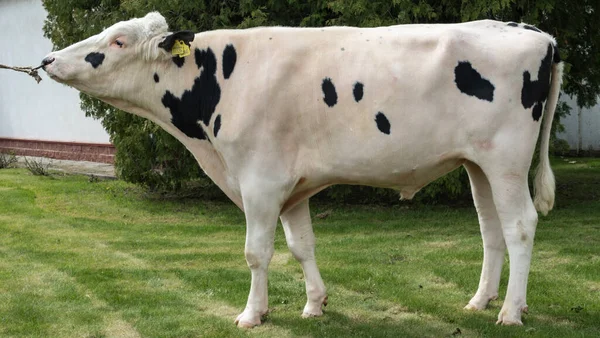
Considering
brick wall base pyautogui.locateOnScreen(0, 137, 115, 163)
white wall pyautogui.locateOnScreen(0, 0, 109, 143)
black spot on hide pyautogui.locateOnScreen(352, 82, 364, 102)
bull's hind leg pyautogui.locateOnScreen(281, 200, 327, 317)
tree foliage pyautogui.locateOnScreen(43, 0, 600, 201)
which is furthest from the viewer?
white wall pyautogui.locateOnScreen(0, 0, 109, 143)

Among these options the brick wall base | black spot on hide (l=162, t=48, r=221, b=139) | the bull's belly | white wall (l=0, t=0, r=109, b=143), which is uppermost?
black spot on hide (l=162, t=48, r=221, b=139)

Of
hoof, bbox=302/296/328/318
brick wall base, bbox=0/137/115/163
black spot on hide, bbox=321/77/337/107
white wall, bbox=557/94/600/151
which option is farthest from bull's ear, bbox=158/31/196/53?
white wall, bbox=557/94/600/151

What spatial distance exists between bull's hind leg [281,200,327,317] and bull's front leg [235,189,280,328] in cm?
36

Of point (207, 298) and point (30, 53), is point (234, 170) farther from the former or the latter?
point (30, 53)

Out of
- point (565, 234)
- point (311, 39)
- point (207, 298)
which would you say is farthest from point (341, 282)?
point (565, 234)

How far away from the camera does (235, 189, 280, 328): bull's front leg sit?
20.3 feet

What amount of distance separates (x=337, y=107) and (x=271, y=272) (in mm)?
2817

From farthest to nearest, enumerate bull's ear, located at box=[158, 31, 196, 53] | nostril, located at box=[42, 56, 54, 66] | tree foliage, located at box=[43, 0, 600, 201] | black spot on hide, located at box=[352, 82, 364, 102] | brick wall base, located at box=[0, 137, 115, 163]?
brick wall base, located at box=[0, 137, 115, 163], tree foliage, located at box=[43, 0, 600, 201], nostril, located at box=[42, 56, 54, 66], bull's ear, located at box=[158, 31, 196, 53], black spot on hide, located at box=[352, 82, 364, 102]

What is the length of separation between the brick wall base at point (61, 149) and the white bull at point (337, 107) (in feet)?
40.0

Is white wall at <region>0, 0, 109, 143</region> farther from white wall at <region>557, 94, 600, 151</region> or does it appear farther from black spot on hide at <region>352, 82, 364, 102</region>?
black spot on hide at <region>352, 82, 364, 102</region>

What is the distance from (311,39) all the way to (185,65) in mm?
1000

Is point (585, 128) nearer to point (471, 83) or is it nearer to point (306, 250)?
point (306, 250)

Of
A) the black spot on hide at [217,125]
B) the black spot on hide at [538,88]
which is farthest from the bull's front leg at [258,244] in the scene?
the black spot on hide at [538,88]

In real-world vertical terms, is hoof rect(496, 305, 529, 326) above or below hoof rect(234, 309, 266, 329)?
above
